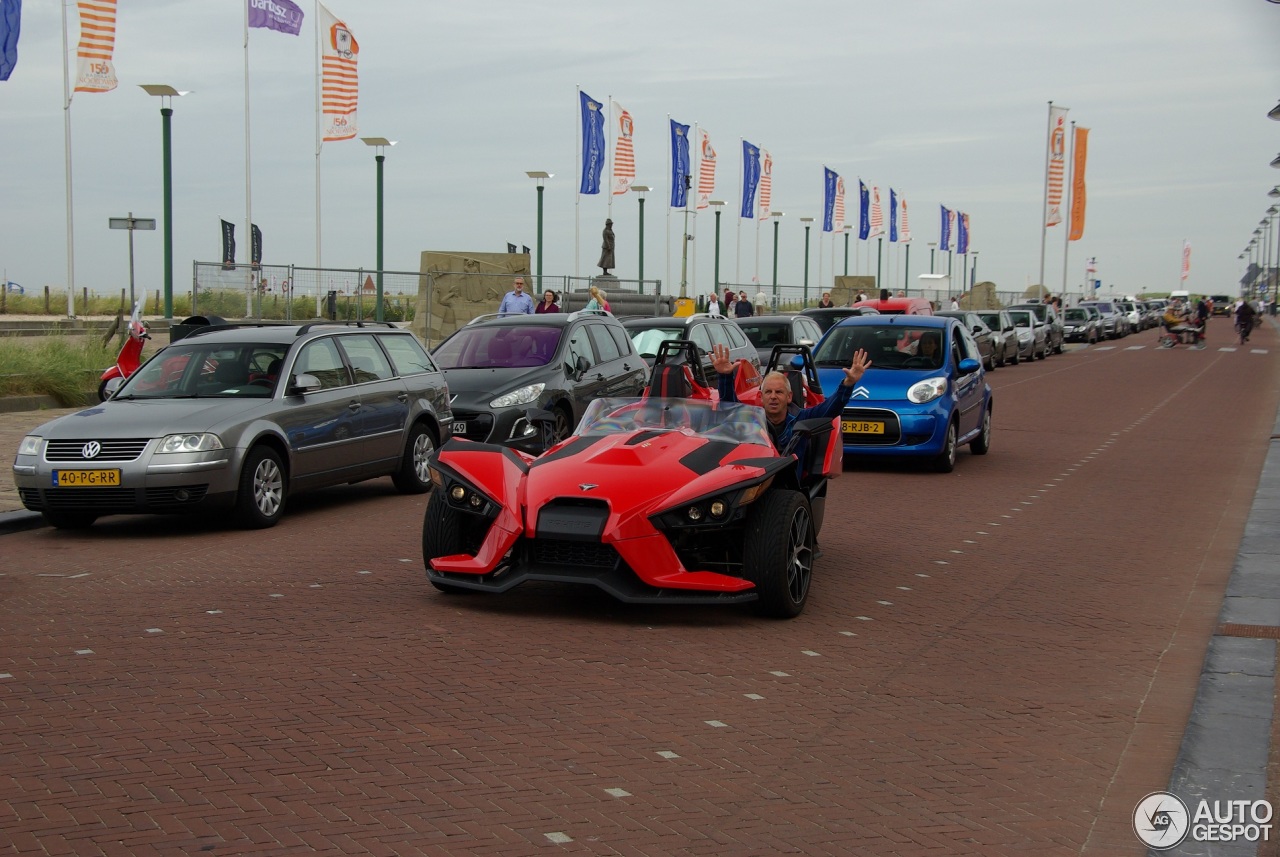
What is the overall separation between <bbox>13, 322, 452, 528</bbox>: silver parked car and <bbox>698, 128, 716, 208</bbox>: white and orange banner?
136 feet

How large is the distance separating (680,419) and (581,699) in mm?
2742

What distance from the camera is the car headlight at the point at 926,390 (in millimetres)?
14891

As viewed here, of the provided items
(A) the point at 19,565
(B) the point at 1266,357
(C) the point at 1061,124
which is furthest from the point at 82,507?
(C) the point at 1061,124

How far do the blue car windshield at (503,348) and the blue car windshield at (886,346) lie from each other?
3330 millimetres

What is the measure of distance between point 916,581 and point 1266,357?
39.9 metres

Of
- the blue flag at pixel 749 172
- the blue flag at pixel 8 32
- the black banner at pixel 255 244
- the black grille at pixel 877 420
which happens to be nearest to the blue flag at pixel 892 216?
the blue flag at pixel 749 172

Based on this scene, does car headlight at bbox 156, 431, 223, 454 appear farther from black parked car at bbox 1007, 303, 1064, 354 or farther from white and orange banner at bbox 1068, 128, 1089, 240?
white and orange banner at bbox 1068, 128, 1089, 240

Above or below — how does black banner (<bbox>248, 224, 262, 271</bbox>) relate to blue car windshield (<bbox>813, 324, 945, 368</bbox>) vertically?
above

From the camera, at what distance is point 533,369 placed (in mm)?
14781

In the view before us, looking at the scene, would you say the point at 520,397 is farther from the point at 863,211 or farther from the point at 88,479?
the point at 863,211

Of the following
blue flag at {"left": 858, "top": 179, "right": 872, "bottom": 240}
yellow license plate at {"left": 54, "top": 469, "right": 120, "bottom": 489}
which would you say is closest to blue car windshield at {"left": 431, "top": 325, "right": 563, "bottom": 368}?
yellow license plate at {"left": 54, "top": 469, "right": 120, "bottom": 489}
